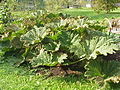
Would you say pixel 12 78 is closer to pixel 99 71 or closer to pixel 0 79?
pixel 0 79

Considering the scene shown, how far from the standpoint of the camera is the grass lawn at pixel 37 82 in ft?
12.9

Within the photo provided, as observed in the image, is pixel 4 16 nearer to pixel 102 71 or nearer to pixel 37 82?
pixel 37 82

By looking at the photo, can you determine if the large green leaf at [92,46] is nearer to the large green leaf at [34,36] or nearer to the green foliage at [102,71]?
the green foliage at [102,71]

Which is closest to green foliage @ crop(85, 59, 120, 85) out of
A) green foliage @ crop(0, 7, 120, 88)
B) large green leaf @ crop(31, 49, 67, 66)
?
green foliage @ crop(0, 7, 120, 88)

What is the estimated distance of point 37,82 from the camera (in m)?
4.13

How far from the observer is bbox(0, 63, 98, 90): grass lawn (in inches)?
154

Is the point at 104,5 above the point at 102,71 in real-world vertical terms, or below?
below

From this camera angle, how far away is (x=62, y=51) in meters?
4.51

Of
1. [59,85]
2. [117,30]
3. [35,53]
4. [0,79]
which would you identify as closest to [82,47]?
[59,85]

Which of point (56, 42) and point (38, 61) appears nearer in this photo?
point (38, 61)

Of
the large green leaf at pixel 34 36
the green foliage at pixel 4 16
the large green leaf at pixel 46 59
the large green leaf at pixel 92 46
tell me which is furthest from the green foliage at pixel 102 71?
the green foliage at pixel 4 16

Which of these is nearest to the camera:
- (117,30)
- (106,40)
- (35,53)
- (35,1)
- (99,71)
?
(99,71)

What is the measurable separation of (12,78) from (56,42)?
3.01ft

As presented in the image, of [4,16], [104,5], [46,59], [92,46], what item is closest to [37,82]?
[46,59]
